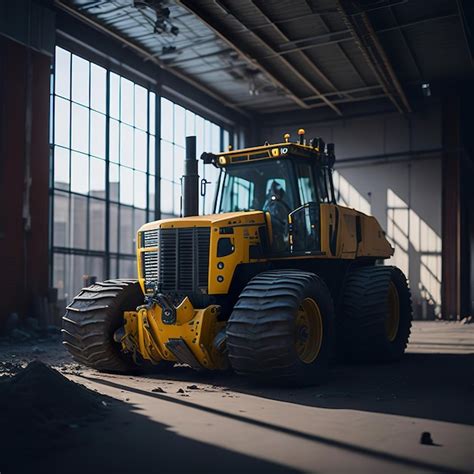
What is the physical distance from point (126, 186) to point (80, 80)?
3.94 metres

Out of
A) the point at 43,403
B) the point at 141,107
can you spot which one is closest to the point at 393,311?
the point at 43,403

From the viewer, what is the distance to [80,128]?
2159 centimetres

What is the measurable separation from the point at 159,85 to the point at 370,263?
1359 centimetres

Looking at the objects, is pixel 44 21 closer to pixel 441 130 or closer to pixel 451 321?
pixel 441 130

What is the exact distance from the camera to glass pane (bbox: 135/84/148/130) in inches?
960

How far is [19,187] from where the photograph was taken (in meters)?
18.5

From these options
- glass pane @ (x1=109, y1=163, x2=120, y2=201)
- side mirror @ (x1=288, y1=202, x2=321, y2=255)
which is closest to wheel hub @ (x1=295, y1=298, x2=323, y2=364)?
side mirror @ (x1=288, y1=202, x2=321, y2=255)

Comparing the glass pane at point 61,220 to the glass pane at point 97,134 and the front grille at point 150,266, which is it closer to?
the glass pane at point 97,134

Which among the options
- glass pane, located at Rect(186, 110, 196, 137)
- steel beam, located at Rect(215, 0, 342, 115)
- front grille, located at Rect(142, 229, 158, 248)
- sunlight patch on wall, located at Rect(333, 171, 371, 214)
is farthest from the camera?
sunlight patch on wall, located at Rect(333, 171, 371, 214)

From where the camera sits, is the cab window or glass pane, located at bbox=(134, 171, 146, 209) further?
glass pane, located at bbox=(134, 171, 146, 209)

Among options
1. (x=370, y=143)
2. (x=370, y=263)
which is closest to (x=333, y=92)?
(x=370, y=143)

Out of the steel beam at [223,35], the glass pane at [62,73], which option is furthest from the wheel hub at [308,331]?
the glass pane at [62,73]

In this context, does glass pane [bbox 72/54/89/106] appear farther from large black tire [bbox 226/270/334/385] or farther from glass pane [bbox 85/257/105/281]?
large black tire [bbox 226/270/334/385]

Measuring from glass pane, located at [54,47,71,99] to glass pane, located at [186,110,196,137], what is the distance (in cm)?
688
